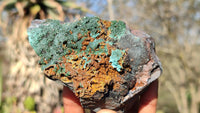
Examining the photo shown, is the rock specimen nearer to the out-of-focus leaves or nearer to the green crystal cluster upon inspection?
the green crystal cluster

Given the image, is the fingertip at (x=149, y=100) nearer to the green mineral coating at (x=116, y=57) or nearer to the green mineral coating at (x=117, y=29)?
the green mineral coating at (x=116, y=57)

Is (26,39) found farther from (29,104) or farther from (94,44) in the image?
(94,44)

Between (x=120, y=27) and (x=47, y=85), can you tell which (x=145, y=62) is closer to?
(x=120, y=27)

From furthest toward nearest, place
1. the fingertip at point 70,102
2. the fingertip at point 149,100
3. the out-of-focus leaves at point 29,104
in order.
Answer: the out-of-focus leaves at point 29,104 → the fingertip at point 70,102 → the fingertip at point 149,100

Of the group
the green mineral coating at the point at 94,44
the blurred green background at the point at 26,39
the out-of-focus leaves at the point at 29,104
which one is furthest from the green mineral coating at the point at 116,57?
the out-of-focus leaves at the point at 29,104

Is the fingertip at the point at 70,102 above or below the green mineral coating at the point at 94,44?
below

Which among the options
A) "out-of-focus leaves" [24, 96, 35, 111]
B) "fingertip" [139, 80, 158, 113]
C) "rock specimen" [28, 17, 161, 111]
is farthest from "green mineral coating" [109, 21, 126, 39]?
"out-of-focus leaves" [24, 96, 35, 111]

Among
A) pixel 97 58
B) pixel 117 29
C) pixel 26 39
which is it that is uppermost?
pixel 26 39

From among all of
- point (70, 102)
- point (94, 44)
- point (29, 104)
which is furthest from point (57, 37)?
point (29, 104)

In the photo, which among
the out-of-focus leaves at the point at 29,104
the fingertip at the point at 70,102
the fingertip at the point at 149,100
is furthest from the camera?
the out-of-focus leaves at the point at 29,104
